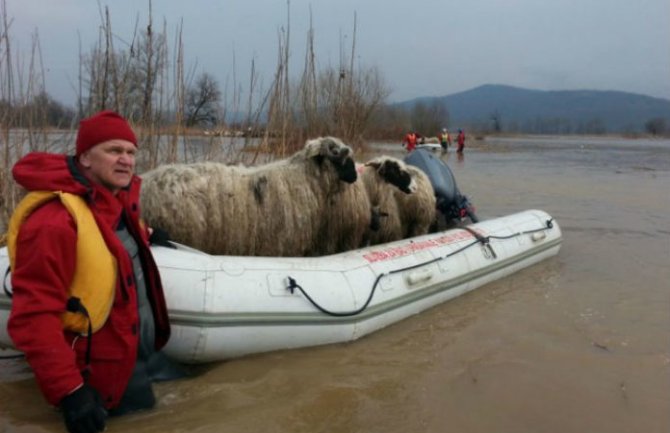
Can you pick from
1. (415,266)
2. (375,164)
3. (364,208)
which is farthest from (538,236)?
(415,266)

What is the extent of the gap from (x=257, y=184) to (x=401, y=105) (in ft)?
202

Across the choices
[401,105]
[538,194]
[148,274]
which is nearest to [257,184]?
[148,274]

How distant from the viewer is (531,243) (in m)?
6.53

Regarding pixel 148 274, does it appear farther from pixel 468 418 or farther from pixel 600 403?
pixel 600 403

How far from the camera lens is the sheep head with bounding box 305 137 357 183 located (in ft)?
16.6

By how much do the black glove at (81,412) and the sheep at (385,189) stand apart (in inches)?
142

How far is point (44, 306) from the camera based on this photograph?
235 cm

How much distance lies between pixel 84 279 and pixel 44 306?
9.9 inches

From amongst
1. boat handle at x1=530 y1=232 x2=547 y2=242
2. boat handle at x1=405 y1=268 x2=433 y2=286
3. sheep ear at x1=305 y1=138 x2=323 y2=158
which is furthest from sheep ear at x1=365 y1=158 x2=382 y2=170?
A: boat handle at x1=530 y1=232 x2=547 y2=242

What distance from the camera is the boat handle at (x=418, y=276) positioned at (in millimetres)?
4672

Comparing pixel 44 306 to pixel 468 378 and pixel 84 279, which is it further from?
pixel 468 378

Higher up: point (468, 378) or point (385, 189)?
point (385, 189)

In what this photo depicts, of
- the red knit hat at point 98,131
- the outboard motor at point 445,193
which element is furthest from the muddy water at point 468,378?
the red knit hat at point 98,131

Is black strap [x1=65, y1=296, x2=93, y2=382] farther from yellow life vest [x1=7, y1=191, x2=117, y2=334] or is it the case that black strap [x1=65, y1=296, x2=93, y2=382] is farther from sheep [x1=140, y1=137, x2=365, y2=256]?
sheep [x1=140, y1=137, x2=365, y2=256]
